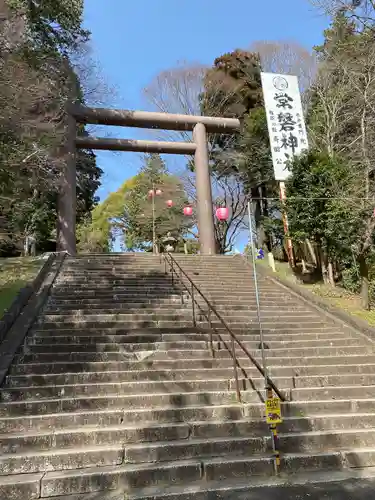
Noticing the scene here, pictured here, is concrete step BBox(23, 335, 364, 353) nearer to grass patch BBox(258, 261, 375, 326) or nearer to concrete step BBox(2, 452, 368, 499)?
concrete step BBox(2, 452, 368, 499)

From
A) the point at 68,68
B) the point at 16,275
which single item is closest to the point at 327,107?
the point at 68,68

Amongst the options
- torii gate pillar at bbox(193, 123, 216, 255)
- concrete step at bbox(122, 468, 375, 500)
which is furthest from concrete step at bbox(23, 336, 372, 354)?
torii gate pillar at bbox(193, 123, 216, 255)

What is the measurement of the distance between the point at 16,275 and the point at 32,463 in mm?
5704

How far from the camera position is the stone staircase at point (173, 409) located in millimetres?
3430

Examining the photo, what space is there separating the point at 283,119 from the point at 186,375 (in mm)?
10481

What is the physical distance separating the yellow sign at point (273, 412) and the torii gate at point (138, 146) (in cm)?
1067

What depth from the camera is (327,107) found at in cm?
1529

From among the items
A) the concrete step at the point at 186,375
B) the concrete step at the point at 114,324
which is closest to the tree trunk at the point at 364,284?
the concrete step at the point at 186,375

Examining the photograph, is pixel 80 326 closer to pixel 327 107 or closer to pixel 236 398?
pixel 236 398

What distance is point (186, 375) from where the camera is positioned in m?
5.32

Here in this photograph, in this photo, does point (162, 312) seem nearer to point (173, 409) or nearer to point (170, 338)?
point (170, 338)

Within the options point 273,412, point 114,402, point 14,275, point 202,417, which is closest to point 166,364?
point 114,402

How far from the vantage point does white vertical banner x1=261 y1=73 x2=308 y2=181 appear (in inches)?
500

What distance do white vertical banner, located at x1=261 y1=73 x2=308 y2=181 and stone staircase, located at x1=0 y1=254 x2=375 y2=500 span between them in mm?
6582
